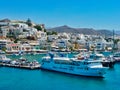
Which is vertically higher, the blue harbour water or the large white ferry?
the large white ferry

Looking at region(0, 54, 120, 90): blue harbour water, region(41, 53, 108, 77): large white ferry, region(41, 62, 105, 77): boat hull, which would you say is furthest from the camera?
region(41, 53, 108, 77): large white ferry

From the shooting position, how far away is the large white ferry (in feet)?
76.6

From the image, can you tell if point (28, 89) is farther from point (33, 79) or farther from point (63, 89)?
point (33, 79)

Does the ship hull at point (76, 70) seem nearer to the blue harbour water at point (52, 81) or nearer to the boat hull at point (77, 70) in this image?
the boat hull at point (77, 70)

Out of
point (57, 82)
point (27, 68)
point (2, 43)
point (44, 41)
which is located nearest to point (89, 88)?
point (57, 82)

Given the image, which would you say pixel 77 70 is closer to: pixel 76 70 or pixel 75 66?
pixel 76 70

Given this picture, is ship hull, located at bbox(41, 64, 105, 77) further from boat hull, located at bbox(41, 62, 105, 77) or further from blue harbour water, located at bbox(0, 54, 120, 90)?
blue harbour water, located at bbox(0, 54, 120, 90)

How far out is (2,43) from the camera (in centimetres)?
4944

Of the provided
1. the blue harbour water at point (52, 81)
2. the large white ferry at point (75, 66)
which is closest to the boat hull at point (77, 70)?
the large white ferry at point (75, 66)

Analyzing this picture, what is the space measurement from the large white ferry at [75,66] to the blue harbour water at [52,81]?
1.53 ft

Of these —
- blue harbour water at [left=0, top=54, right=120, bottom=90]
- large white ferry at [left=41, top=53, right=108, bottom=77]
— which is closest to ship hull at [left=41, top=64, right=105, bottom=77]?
large white ferry at [left=41, top=53, right=108, bottom=77]

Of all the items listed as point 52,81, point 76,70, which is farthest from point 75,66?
point 52,81

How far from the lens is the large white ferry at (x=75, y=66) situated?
23.4 meters

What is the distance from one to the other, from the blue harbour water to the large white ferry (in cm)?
47
